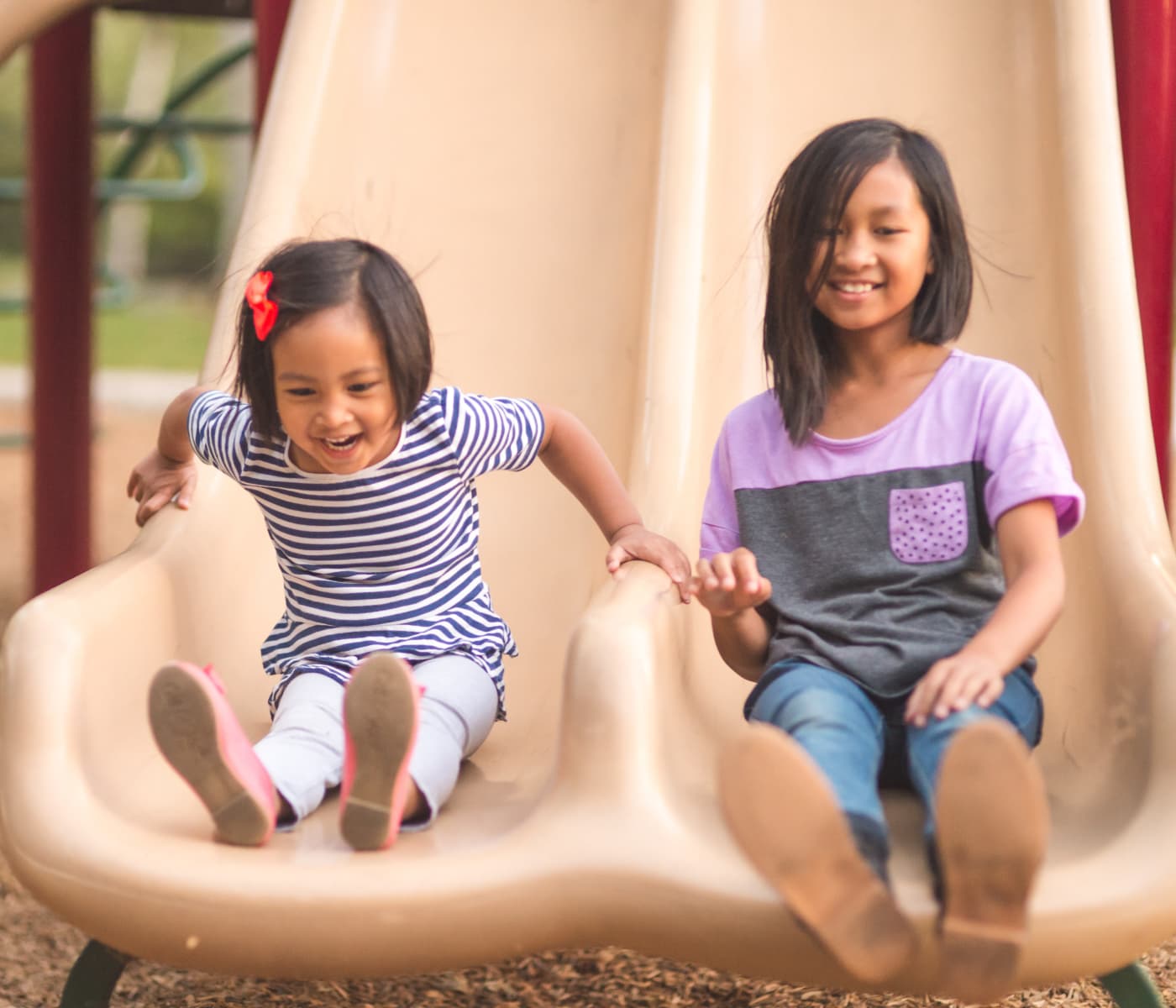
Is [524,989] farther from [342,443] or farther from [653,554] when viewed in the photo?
[342,443]

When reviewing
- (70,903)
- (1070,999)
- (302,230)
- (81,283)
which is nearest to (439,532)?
(70,903)

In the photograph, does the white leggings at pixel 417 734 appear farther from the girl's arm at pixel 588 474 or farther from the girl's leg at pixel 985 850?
the girl's leg at pixel 985 850

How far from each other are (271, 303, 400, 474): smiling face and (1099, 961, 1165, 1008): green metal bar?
0.94 m

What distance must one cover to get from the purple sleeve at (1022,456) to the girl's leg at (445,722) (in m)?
0.58

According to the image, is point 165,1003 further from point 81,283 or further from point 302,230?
point 81,283

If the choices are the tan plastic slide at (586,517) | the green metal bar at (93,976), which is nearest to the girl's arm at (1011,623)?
the tan plastic slide at (586,517)

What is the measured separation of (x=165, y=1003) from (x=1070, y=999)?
1199mm

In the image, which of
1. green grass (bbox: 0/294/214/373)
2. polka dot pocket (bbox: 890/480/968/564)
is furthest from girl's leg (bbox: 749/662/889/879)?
green grass (bbox: 0/294/214/373)

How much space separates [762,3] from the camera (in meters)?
2.66

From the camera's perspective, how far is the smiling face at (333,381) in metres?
1.58

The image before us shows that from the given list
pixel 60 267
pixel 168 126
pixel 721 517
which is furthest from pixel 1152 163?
pixel 168 126

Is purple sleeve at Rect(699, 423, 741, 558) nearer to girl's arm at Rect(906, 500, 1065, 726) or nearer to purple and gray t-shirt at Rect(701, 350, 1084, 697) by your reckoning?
purple and gray t-shirt at Rect(701, 350, 1084, 697)

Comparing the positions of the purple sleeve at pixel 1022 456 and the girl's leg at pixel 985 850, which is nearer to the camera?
the girl's leg at pixel 985 850

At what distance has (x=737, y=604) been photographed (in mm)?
1510
